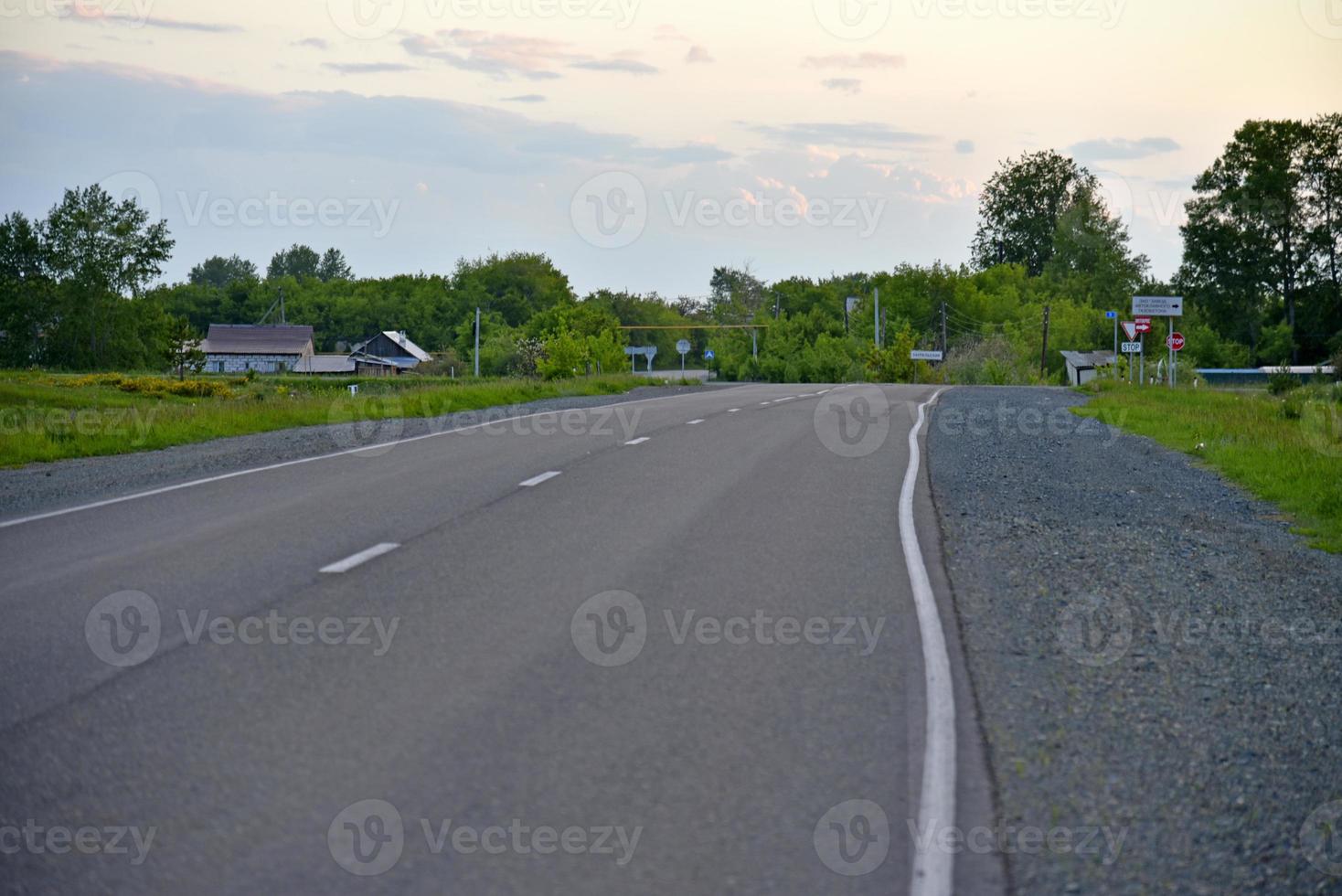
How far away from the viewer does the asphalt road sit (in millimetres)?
4711

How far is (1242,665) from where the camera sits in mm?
7988

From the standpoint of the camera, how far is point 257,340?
137000 millimetres

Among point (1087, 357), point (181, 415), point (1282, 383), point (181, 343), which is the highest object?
point (181, 343)

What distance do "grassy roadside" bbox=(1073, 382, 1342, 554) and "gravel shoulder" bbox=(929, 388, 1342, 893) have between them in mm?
1167

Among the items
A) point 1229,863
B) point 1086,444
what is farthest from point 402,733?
point 1086,444

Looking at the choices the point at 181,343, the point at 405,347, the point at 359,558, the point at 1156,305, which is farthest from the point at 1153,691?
the point at 405,347

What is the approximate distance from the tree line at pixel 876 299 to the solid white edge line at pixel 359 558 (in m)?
53.2

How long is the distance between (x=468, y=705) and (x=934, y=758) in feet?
6.97

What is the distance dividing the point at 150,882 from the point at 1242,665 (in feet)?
20.1

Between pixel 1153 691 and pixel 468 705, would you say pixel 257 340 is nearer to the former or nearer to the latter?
Result: pixel 468 705

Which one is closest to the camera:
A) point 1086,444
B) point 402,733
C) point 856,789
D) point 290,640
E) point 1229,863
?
point 1229,863

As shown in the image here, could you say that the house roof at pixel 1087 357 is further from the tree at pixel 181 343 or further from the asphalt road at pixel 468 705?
the asphalt road at pixel 468 705

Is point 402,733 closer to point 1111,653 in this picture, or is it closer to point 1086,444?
point 1111,653

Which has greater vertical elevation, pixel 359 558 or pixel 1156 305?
pixel 1156 305
